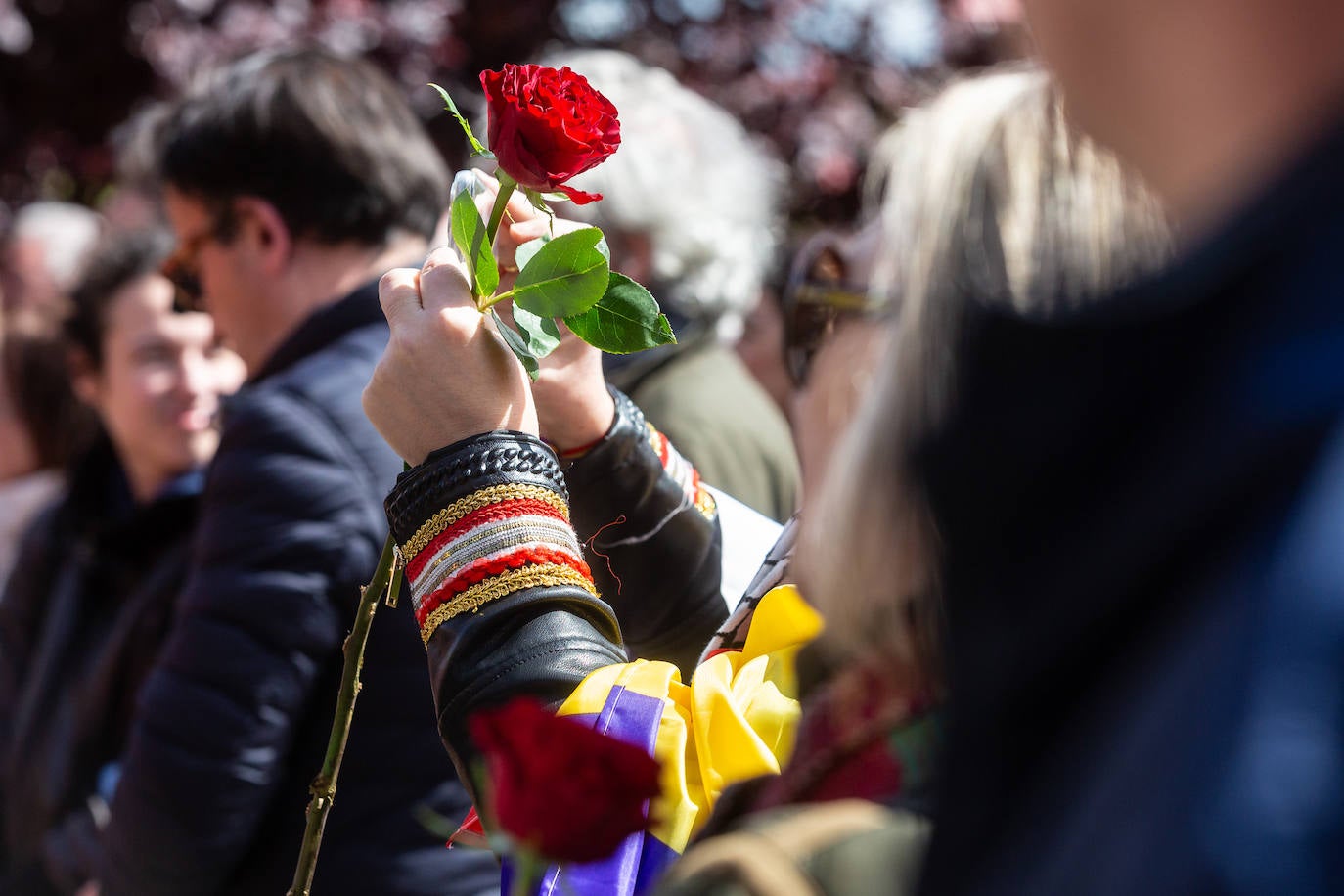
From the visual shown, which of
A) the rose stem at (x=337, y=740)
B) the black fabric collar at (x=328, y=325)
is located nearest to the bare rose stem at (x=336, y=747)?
the rose stem at (x=337, y=740)

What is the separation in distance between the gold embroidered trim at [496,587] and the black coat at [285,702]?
0.67m

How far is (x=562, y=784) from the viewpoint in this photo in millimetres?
627

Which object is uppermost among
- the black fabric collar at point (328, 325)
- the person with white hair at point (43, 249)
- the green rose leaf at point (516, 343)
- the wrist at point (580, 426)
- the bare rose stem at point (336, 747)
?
the green rose leaf at point (516, 343)

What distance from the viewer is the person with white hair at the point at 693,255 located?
253cm

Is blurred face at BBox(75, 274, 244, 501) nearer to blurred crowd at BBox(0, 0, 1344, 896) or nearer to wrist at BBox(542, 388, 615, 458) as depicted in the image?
blurred crowd at BBox(0, 0, 1344, 896)

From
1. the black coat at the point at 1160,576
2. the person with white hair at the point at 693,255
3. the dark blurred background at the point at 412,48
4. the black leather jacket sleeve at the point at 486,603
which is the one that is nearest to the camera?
the black coat at the point at 1160,576

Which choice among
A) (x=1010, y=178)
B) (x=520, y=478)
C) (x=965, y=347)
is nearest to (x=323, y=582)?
(x=520, y=478)

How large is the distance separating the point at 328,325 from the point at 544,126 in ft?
3.34

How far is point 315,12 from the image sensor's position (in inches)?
233

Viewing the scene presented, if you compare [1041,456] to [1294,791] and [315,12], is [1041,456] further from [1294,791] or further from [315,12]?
[315,12]

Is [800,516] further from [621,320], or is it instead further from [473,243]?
[473,243]

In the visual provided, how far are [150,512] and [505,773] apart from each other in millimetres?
2550

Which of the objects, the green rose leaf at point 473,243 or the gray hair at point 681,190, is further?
the gray hair at point 681,190

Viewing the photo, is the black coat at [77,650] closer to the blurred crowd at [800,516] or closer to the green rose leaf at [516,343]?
the blurred crowd at [800,516]
